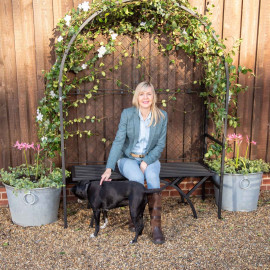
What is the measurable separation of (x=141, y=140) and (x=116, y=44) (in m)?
1.23

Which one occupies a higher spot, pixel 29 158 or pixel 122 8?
pixel 122 8

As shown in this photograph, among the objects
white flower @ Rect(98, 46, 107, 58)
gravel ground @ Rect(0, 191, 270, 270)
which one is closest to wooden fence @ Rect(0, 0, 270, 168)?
white flower @ Rect(98, 46, 107, 58)

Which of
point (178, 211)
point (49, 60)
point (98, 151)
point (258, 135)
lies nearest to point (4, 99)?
point (49, 60)

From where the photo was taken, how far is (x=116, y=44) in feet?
12.1

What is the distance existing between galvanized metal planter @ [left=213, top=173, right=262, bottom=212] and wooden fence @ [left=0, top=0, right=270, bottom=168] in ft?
2.19

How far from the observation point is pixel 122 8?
10.8 ft

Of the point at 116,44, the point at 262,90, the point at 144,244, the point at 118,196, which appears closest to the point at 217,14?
the point at 262,90

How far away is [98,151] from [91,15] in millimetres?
1611

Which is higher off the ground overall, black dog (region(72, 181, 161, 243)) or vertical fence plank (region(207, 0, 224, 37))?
vertical fence plank (region(207, 0, 224, 37))

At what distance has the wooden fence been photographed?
3.52 m

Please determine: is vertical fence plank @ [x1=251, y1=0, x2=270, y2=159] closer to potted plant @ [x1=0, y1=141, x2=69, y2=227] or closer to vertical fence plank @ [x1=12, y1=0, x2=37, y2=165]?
potted plant @ [x1=0, y1=141, x2=69, y2=227]

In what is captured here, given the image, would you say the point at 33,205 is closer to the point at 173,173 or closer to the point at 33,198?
the point at 33,198

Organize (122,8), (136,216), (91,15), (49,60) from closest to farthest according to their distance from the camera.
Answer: (136,216)
(91,15)
(122,8)
(49,60)

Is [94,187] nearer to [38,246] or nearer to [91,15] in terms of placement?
[38,246]
